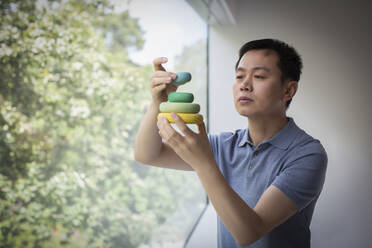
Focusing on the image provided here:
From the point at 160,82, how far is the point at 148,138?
0.62 feet

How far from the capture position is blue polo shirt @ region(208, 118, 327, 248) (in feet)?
2.51

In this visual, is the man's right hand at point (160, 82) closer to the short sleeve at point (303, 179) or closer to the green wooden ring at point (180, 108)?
the green wooden ring at point (180, 108)

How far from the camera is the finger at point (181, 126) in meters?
0.65

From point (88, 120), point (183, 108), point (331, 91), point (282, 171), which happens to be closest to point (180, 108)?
point (183, 108)

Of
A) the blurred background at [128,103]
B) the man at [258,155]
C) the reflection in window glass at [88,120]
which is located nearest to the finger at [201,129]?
the man at [258,155]

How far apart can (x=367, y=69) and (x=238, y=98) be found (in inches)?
57.9

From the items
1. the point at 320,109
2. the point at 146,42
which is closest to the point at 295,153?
the point at 320,109

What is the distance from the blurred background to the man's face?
774 millimetres

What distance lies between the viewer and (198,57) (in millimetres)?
2432

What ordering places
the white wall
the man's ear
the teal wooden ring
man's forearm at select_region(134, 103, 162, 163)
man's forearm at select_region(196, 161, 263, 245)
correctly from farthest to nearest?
1. the white wall
2. the man's ear
3. man's forearm at select_region(134, 103, 162, 163)
4. the teal wooden ring
5. man's forearm at select_region(196, 161, 263, 245)

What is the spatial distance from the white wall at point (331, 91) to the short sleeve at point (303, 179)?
1.02 metres

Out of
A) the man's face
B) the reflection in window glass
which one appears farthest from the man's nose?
the reflection in window glass

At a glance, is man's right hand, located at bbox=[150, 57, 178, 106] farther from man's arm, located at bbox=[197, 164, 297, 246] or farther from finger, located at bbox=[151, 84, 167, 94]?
man's arm, located at bbox=[197, 164, 297, 246]

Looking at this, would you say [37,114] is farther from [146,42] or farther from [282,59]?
[282,59]
